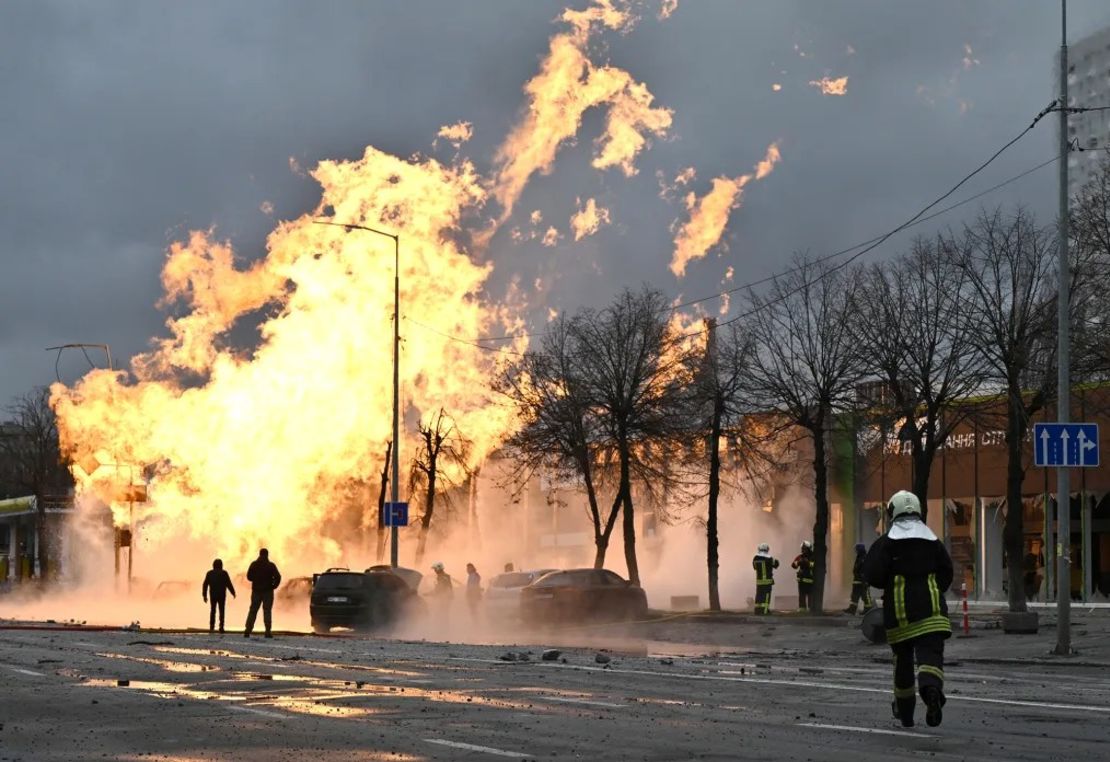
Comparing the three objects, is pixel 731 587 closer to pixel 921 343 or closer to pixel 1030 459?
pixel 1030 459

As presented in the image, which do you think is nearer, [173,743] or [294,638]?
[173,743]

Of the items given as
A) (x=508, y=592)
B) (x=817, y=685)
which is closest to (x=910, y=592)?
(x=817, y=685)

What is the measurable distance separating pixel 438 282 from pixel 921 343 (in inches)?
876

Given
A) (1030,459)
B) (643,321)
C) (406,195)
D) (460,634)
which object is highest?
(406,195)

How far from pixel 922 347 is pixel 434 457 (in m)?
29.1

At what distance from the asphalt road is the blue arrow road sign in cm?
297

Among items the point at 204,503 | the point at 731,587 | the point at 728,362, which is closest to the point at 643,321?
the point at 728,362

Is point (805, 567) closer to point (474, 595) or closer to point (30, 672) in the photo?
point (474, 595)

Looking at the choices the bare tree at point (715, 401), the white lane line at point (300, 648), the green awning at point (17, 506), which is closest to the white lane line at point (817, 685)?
the white lane line at point (300, 648)

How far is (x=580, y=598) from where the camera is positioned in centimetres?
3956

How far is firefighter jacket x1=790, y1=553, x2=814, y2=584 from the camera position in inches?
1517

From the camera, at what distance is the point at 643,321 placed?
47844 millimetres

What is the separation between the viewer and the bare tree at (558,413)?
47.4 m

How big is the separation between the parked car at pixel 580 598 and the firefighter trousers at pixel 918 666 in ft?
87.7
